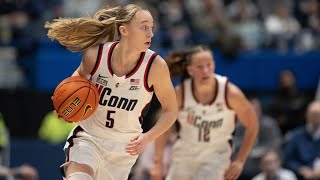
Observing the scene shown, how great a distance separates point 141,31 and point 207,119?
1512mm

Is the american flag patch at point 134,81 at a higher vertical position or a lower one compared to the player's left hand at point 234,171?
higher

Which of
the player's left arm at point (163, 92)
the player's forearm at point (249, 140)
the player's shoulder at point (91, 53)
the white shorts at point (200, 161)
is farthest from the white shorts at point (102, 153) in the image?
the player's forearm at point (249, 140)

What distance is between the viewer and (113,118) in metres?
6.25

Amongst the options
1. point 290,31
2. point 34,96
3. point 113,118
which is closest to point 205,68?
point 113,118

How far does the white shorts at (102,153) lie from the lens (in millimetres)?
6152

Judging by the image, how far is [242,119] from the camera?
7418 mm

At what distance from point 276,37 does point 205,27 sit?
122cm

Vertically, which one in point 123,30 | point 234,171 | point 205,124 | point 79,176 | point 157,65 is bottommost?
point 234,171

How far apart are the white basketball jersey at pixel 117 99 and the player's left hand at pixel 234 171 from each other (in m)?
1.31

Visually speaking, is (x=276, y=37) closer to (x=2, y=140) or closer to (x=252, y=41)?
(x=252, y=41)

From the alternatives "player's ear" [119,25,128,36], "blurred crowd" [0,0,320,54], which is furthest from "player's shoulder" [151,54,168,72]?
"blurred crowd" [0,0,320,54]

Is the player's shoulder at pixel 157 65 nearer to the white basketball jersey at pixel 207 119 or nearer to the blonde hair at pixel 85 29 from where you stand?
the blonde hair at pixel 85 29

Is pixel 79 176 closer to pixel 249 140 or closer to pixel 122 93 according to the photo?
pixel 122 93

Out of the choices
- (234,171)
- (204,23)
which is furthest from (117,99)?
(204,23)
